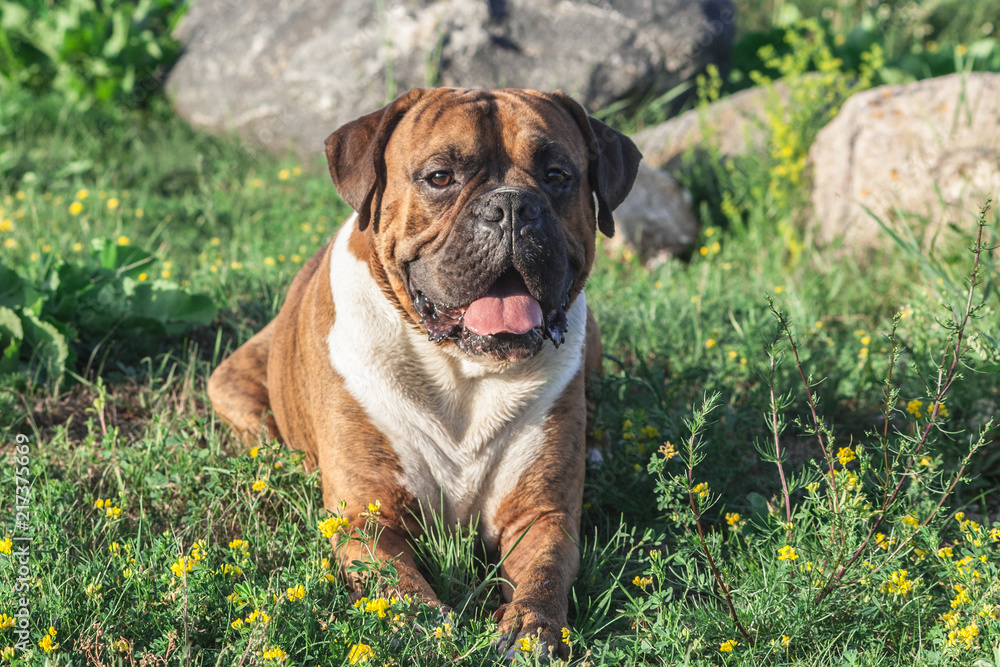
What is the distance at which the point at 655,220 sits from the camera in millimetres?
5922

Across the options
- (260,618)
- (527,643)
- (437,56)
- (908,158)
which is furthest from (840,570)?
(437,56)

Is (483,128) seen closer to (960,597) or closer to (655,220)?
(960,597)

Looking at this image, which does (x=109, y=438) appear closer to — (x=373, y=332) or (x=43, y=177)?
(x=373, y=332)

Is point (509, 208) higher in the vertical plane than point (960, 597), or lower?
higher

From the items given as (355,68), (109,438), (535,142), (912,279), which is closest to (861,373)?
(912,279)

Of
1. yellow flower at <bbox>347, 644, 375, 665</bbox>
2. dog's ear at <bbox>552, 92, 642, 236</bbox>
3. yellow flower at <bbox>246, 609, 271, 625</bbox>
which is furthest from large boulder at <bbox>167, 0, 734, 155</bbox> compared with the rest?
yellow flower at <bbox>347, 644, 375, 665</bbox>

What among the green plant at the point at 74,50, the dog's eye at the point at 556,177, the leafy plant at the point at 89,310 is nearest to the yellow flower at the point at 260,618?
the dog's eye at the point at 556,177

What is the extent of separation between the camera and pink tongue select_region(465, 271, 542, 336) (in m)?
2.86

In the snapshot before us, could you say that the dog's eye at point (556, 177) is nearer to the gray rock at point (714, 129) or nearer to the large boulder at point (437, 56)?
the gray rock at point (714, 129)

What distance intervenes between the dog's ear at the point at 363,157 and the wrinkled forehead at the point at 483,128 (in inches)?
2.0

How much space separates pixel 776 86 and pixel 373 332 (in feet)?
16.4

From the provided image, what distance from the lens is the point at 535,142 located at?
296cm

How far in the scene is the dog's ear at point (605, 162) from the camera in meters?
3.24

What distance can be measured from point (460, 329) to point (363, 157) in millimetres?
689
